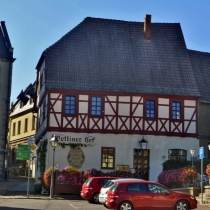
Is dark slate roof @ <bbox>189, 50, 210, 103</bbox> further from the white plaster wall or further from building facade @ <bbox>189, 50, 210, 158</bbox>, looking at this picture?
the white plaster wall

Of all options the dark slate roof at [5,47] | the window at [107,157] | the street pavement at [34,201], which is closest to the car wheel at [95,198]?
the street pavement at [34,201]

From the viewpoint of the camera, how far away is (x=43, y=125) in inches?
1494

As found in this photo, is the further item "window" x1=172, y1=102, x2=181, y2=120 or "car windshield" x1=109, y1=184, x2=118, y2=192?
"window" x1=172, y1=102, x2=181, y2=120

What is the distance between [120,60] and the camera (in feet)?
128

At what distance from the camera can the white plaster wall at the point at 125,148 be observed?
35125mm

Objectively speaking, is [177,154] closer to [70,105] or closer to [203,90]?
[203,90]

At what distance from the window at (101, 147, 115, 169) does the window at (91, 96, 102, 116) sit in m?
2.53

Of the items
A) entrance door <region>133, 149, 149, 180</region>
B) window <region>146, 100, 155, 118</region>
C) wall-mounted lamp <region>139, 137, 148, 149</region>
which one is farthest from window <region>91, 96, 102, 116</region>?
entrance door <region>133, 149, 149, 180</region>

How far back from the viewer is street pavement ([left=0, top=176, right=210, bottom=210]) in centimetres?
2211

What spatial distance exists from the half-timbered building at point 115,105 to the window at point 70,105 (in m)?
0.07

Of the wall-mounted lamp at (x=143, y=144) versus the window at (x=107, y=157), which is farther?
the wall-mounted lamp at (x=143, y=144)

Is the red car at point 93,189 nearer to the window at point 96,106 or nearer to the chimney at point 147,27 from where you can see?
the window at point 96,106

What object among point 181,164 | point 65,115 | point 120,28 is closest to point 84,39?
point 120,28

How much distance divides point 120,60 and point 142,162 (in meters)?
8.08
